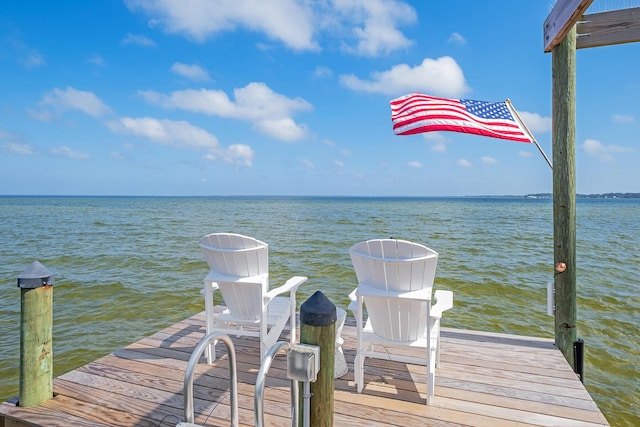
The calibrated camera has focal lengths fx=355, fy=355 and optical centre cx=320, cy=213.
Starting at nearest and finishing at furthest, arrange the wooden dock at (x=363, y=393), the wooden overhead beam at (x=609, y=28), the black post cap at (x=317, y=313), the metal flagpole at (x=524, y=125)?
the black post cap at (x=317, y=313)
the wooden dock at (x=363, y=393)
the wooden overhead beam at (x=609, y=28)
the metal flagpole at (x=524, y=125)

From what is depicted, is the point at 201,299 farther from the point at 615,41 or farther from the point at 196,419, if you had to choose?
the point at 615,41

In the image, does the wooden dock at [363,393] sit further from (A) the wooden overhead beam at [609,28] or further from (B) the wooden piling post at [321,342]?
(A) the wooden overhead beam at [609,28]

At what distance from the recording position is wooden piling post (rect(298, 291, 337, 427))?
59.1 inches

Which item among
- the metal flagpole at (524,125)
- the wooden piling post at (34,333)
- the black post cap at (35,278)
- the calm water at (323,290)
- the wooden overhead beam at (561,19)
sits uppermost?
the wooden overhead beam at (561,19)

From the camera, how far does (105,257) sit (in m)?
11.1

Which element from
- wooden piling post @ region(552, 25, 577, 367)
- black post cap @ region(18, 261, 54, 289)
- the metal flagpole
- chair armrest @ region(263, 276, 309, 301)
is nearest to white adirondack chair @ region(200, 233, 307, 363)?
chair armrest @ region(263, 276, 309, 301)

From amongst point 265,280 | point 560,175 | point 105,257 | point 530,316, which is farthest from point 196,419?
point 105,257

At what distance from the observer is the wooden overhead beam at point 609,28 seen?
3062 millimetres

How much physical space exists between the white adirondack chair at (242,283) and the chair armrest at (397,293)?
799 mm

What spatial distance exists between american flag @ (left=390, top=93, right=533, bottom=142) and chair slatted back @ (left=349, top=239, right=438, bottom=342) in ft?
5.45

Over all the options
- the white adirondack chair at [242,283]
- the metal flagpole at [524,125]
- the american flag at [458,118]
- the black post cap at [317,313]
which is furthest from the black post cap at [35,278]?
the metal flagpole at [524,125]

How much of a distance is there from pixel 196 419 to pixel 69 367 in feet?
10.2

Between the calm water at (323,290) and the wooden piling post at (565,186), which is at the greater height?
the wooden piling post at (565,186)

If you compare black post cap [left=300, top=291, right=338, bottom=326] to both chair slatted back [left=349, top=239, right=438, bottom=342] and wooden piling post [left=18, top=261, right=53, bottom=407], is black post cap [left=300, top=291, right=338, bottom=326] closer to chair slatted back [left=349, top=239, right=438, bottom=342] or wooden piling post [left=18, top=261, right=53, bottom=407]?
chair slatted back [left=349, top=239, right=438, bottom=342]
